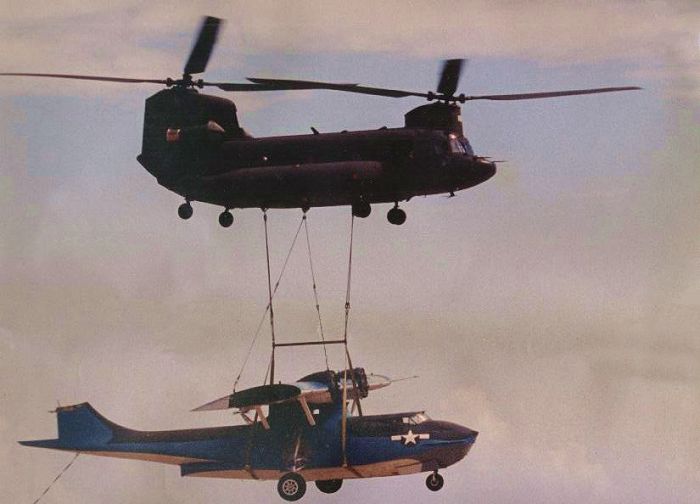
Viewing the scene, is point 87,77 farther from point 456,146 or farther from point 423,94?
point 456,146

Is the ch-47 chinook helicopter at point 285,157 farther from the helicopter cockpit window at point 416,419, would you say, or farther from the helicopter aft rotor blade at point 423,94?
the helicopter cockpit window at point 416,419

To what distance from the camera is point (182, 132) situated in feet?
80.2

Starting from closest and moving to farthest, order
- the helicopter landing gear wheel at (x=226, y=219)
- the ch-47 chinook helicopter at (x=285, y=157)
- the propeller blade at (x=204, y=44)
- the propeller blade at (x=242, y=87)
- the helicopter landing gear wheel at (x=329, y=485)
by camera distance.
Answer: the propeller blade at (x=242, y=87) < the ch-47 chinook helicopter at (x=285, y=157) < the helicopter landing gear wheel at (x=226, y=219) < the propeller blade at (x=204, y=44) < the helicopter landing gear wheel at (x=329, y=485)

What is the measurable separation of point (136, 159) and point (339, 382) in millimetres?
5907

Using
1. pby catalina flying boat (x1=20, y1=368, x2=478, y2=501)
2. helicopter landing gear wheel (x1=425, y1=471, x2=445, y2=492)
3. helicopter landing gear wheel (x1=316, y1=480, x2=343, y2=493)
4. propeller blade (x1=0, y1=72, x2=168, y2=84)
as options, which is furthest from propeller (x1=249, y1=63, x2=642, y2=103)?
helicopter landing gear wheel (x1=316, y1=480, x2=343, y2=493)

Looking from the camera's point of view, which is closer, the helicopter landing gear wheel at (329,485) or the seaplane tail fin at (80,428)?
the helicopter landing gear wheel at (329,485)

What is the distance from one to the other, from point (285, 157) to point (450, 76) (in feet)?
13.0

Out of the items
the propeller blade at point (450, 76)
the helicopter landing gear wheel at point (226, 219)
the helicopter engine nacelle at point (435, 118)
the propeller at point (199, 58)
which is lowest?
the helicopter landing gear wheel at point (226, 219)

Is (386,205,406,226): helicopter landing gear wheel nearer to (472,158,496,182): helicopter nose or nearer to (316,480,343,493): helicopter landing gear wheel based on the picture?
(472,158,496,182): helicopter nose

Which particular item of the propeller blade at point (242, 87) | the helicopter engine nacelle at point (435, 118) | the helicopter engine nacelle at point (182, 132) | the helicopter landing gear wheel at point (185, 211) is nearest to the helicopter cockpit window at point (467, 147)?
the helicopter engine nacelle at point (435, 118)

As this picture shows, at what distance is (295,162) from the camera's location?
2383 centimetres

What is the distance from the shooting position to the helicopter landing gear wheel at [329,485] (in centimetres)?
2597

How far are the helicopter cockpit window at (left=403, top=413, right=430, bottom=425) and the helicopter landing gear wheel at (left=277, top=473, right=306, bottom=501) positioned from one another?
231 cm

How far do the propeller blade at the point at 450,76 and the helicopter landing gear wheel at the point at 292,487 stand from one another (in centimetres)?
817
